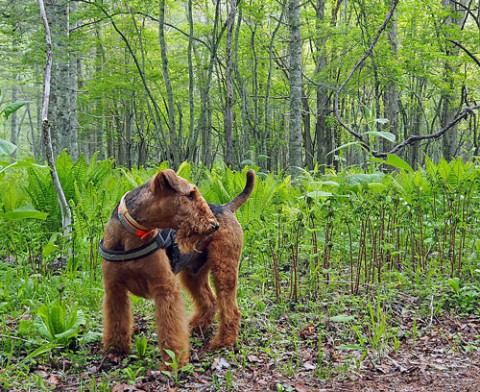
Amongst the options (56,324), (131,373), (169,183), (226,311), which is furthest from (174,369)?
(169,183)

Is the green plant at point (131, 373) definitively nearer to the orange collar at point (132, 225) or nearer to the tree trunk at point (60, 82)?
the orange collar at point (132, 225)

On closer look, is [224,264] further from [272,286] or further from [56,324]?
[272,286]

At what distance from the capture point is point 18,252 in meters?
4.76

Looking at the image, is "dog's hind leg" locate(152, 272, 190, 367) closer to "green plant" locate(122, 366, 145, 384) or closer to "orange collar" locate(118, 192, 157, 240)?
"green plant" locate(122, 366, 145, 384)

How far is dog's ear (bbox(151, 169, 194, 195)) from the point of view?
2.60 m

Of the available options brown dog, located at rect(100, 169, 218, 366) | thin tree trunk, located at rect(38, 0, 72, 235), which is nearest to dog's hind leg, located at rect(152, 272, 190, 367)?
brown dog, located at rect(100, 169, 218, 366)

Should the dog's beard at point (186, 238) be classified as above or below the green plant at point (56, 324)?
above

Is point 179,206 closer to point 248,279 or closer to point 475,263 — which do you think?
point 248,279

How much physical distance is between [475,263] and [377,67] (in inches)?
268

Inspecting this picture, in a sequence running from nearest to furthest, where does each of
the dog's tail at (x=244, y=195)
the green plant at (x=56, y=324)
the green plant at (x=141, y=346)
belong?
1. the green plant at (x=56, y=324)
2. the green plant at (x=141, y=346)
3. the dog's tail at (x=244, y=195)

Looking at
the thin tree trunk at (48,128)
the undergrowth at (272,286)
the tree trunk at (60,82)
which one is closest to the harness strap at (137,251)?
the undergrowth at (272,286)

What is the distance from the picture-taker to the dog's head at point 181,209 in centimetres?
263

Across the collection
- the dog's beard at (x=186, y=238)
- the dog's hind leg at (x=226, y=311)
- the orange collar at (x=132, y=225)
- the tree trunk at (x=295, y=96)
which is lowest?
the dog's hind leg at (x=226, y=311)

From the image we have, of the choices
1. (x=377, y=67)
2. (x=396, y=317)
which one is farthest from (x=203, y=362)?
(x=377, y=67)
